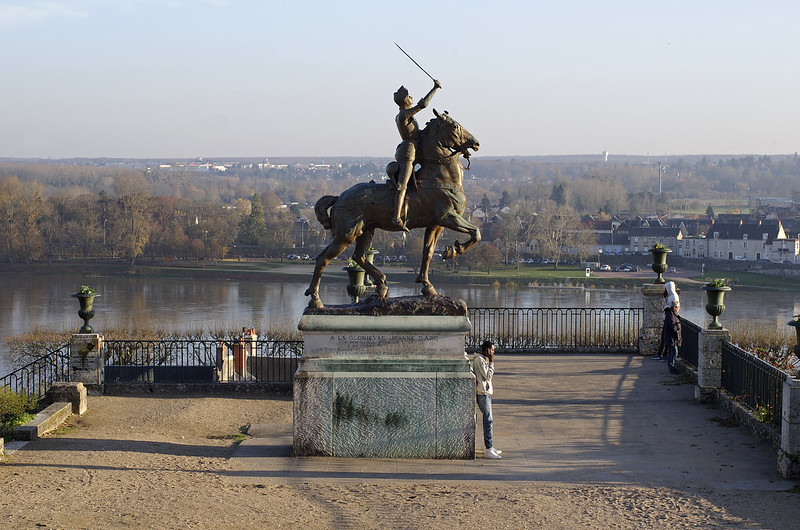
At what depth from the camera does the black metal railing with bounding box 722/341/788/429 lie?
1209 cm

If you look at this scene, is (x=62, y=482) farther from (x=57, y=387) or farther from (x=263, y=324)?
(x=263, y=324)

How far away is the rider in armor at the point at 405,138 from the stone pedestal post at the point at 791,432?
4.63 metres

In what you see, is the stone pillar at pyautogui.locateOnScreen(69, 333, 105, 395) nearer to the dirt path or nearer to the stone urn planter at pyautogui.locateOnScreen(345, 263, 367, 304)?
the dirt path

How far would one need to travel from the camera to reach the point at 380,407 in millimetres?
11312

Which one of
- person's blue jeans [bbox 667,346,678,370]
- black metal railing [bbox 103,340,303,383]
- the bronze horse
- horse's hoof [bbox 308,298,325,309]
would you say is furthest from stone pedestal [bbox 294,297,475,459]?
person's blue jeans [bbox 667,346,678,370]

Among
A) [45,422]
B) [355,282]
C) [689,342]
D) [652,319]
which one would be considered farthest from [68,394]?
[652,319]

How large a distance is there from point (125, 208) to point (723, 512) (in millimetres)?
85159

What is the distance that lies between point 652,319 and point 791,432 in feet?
25.1

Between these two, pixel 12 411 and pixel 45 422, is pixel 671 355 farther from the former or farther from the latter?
pixel 12 411

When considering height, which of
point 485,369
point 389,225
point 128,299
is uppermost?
point 389,225

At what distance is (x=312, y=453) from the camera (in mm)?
11320

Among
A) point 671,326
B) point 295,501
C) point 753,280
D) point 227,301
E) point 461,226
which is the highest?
point 461,226

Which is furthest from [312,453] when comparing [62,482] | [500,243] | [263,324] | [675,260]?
[675,260]

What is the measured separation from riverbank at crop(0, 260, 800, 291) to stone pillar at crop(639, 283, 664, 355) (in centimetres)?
4976
